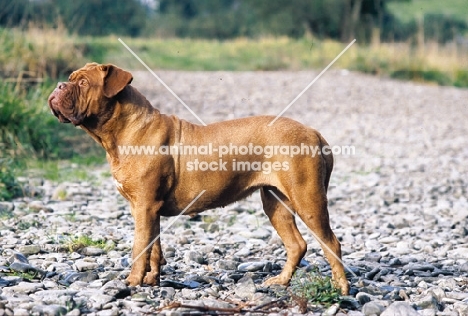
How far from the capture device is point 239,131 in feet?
16.9

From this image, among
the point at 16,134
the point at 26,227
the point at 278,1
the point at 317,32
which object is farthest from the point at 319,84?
the point at 278,1

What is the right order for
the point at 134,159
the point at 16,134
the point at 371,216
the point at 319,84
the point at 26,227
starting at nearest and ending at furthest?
the point at 134,159, the point at 26,227, the point at 371,216, the point at 16,134, the point at 319,84

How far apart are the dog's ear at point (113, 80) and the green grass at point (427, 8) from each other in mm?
41485

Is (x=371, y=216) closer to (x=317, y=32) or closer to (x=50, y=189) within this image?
(x=50, y=189)

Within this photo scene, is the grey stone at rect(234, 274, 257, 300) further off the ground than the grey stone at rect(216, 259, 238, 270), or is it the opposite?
the grey stone at rect(234, 274, 257, 300)

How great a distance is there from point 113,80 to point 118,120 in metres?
0.30

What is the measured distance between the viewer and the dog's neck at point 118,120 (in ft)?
16.9

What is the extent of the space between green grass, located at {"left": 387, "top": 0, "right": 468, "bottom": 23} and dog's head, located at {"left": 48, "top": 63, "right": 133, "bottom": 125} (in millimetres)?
41499

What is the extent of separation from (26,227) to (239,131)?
2.74 metres

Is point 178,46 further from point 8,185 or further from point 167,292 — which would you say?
point 167,292

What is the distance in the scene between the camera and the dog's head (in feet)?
16.5

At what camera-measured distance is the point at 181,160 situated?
5117 millimetres

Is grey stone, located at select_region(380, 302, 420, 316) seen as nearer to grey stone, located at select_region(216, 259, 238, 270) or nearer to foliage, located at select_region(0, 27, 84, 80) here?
grey stone, located at select_region(216, 259, 238, 270)

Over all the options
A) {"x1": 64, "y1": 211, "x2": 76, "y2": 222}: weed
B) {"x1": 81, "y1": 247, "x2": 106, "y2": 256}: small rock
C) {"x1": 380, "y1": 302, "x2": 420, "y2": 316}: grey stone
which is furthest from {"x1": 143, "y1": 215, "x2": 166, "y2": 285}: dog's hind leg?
{"x1": 64, "y1": 211, "x2": 76, "y2": 222}: weed
